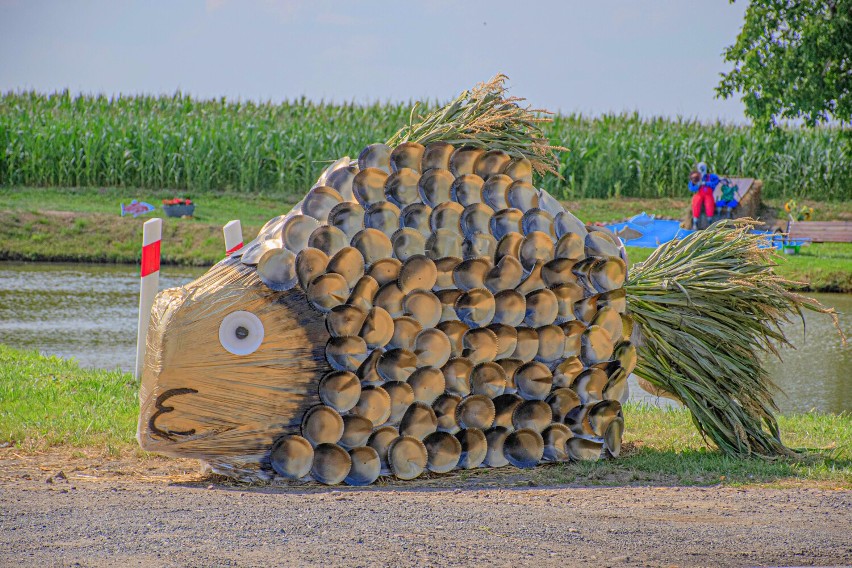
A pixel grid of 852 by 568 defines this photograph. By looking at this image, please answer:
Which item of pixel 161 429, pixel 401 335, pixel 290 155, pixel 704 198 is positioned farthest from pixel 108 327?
pixel 290 155

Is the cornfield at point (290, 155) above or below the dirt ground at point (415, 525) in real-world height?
above

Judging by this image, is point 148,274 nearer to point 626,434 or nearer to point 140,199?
point 626,434

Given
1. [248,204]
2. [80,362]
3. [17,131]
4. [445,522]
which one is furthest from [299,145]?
[445,522]

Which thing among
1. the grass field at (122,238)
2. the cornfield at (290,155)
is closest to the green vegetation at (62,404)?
the grass field at (122,238)

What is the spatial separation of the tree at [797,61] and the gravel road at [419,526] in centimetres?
1090

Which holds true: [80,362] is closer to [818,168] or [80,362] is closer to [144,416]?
[144,416]

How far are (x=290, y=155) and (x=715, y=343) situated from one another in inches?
746

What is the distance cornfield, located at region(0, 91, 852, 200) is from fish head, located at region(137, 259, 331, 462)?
1848cm

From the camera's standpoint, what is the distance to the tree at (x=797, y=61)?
13781mm

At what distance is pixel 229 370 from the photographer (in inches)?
177

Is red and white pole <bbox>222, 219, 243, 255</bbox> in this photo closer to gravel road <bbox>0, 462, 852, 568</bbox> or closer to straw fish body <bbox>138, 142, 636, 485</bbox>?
straw fish body <bbox>138, 142, 636, 485</bbox>

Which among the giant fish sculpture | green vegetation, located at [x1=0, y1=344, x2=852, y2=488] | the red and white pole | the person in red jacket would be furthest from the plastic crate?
the giant fish sculpture

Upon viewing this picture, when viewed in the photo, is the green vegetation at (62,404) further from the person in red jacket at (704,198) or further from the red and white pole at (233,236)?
the person in red jacket at (704,198)

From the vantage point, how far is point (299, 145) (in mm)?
23609
